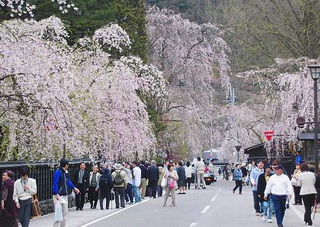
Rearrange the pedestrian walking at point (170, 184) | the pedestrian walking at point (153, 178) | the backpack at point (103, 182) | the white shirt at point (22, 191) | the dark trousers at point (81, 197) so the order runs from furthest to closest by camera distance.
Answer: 1. the pedestrian walking at point (153, 178)
2. the pedestrian walking at point (170, 184)
3. the backpack at point (103, 182)
4. the dark trousers at point (81, 197)
5. the white shirt at point (22, 191)

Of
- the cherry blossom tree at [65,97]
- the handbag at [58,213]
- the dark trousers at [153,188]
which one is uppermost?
the cherry blossom tree at [65,97]

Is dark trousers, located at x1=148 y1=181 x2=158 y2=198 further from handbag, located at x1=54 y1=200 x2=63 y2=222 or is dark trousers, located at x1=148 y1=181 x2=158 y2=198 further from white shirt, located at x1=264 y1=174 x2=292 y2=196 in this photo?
handbag, located at x1=54 y1=200 x2=63 y2=222

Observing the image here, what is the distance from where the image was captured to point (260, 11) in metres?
48.2

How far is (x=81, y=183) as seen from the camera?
27000mm

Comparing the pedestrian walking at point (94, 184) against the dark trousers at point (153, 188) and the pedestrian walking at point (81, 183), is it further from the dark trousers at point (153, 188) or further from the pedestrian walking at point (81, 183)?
the dark trousers at point (153, 188)

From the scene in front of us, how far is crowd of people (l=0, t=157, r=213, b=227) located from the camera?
51.7 ft

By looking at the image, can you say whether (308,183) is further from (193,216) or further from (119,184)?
(119,184)

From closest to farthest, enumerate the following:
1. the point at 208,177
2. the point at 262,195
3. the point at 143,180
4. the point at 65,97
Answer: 1. the point at 262,195
2. the point at 65,97
3. the point at 143,180
4. the point at 208,177

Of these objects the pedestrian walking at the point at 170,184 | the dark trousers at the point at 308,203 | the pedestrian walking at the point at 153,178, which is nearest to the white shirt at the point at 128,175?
the pedestrian walking at the point at 170,184

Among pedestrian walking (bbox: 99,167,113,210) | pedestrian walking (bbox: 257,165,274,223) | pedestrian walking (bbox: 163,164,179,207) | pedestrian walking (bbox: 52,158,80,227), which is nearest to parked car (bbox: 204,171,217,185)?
pedestrian walking (bbox: 163,164,179,207)

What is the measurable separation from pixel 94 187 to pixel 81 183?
2.04 ft

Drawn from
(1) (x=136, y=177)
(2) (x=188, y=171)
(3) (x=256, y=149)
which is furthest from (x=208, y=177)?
(1) (x=136, y=177)

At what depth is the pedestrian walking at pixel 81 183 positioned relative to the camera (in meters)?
26.8

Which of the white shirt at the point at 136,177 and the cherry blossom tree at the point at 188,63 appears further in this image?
the cherry blossom tree at the point at 188,63
